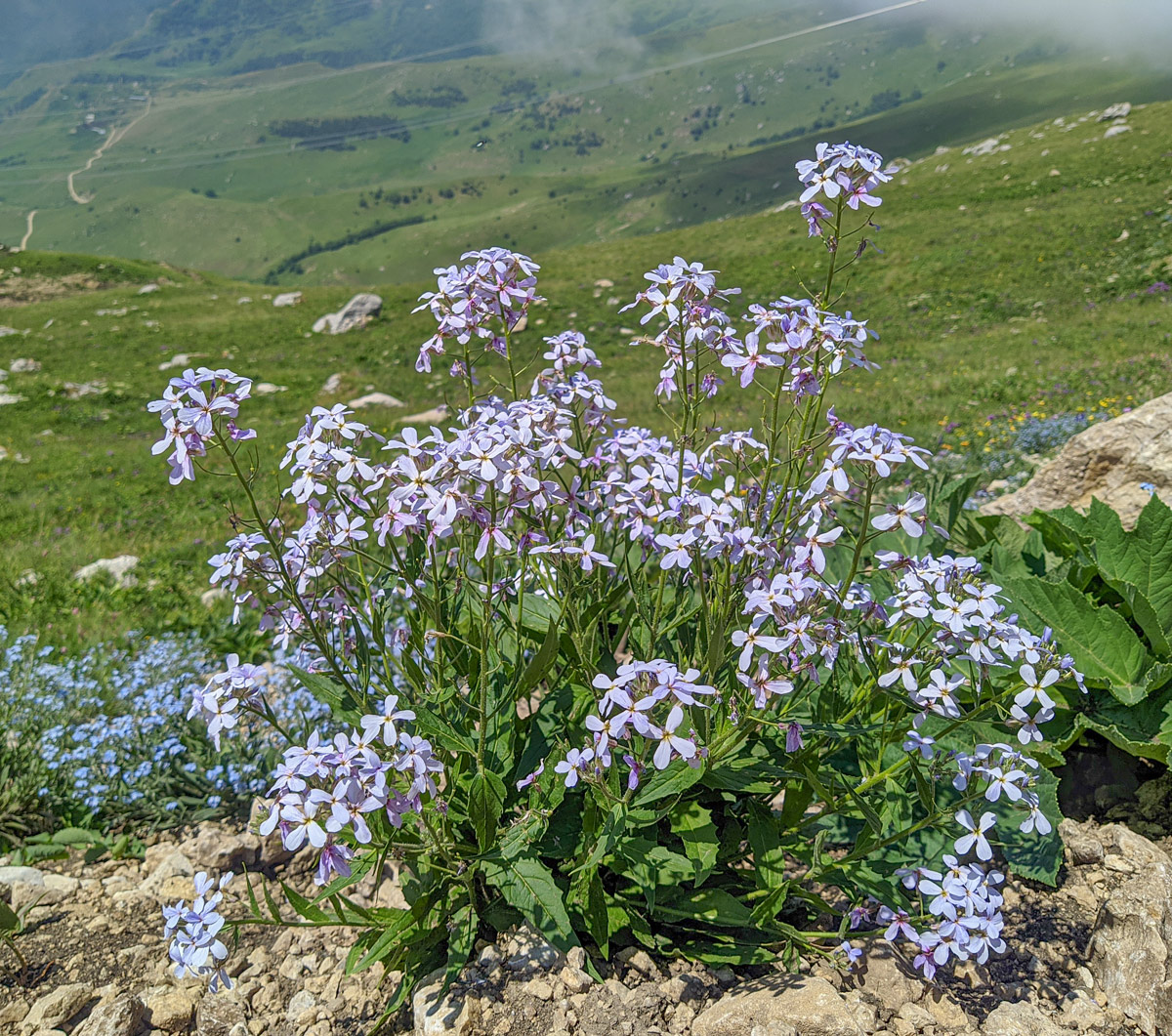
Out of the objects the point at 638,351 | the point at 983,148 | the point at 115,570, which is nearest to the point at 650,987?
the point at 115,570

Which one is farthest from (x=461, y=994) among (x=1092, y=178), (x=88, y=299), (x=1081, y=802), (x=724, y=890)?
(x=88, y=299)

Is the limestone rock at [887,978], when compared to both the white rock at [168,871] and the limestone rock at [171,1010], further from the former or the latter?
the white rock at [168,871]

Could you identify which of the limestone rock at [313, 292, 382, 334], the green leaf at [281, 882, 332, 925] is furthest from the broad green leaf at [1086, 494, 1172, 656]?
the limestone rock at [313, 292, 382, 334]

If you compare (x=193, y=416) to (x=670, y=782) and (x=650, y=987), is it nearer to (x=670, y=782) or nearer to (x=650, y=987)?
(x=670, y=782)

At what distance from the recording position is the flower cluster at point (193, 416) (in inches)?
119

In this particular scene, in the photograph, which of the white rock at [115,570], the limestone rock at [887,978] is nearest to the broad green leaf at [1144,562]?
the limestone rock at [887,978]

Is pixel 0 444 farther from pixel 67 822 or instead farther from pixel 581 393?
pixel 581 393

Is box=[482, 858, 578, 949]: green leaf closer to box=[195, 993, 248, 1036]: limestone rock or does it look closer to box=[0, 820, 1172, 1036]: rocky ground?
box=[0, 820, 1172, 1036]: rocky ground

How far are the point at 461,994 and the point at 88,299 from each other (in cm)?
5635

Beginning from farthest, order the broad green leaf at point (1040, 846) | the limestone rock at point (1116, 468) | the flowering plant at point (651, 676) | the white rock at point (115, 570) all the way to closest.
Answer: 1. the white rock at point (115, 570)
2. the limestone rock at point (1116, 468)
3. the broad green leaf at point (1040, 846)
4. the flowering plant at point (651, 676)

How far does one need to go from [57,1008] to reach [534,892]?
247 cm

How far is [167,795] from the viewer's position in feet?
17.7

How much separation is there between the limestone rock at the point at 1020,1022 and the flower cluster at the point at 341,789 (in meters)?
2.70

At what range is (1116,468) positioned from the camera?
6.78 meters
